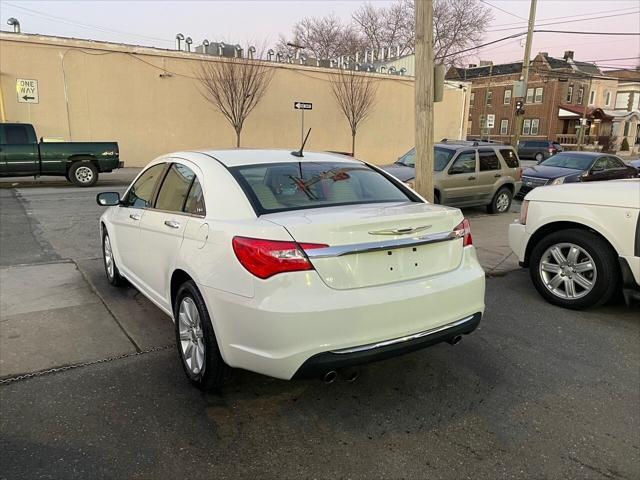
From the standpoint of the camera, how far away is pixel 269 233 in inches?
105

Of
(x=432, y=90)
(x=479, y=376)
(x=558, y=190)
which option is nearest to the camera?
(x=479, y=376)

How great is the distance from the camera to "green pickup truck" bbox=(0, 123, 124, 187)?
1395cm

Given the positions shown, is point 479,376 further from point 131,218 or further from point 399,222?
point 131,218

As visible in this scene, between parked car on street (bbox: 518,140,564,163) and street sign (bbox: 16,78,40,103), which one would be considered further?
parked car on street (bbox: 518,140,564,163)

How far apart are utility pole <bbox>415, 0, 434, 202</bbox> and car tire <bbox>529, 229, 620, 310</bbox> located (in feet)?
5.23

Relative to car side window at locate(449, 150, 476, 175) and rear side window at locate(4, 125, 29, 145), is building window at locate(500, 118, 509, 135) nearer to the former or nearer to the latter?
car side window at locate(449, 150, 476, 175)

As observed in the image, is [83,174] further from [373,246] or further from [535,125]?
[535,125]

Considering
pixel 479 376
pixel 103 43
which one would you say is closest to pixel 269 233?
pixel 479 376

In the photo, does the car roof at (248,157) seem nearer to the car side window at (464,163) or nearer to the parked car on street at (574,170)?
the car side window at (464,163)

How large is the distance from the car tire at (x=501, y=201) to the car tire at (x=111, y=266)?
944 centimetres

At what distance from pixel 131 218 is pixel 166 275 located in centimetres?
109

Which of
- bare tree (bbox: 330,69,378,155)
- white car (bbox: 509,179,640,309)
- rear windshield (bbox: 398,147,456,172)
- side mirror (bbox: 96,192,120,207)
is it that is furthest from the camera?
bare tree (bbox: 330,69,378,155)

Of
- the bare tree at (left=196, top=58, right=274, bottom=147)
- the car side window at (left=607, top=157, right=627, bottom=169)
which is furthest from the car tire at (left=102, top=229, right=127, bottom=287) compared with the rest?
the bare tree at (left=196, top=58, right=274, bottom=147)

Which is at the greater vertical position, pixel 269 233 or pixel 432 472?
pixel 269 233
